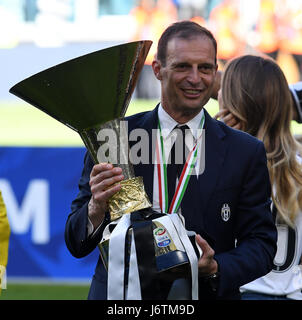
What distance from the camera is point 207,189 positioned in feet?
8.52

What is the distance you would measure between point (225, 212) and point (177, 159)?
0.26 metres

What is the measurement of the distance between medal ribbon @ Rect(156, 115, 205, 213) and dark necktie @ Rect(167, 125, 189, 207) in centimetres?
2

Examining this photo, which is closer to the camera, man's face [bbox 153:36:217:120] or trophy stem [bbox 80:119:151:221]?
trophy stem [bbox 80:119:151:221]

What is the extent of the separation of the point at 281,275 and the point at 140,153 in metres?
1.08

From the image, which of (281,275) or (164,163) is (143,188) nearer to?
(164,163)

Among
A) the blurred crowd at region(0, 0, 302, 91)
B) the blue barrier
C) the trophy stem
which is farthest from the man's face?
the blurred crowd at region(0, 0, 302, 91)

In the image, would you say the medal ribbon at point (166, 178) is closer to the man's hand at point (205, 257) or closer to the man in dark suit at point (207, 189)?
the man in dark suit at point (207, 189)

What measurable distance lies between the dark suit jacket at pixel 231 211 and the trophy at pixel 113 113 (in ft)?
0.73

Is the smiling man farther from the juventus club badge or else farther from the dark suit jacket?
the juventus club badge

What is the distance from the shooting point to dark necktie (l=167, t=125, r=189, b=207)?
2.61 metres

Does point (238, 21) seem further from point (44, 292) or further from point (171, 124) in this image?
point (171, 124)

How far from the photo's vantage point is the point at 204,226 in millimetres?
2570
